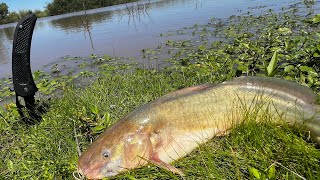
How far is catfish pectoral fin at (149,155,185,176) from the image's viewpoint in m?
2.50

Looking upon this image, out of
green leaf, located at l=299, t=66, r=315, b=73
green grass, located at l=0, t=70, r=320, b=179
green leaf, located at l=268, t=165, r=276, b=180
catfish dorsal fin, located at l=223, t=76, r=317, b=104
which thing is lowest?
green grass, located at l=0, t=70, r=320, b=179

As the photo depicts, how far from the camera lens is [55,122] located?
4176mm

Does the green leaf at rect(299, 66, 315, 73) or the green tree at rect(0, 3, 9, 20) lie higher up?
the green leaf at rect(299, 66, 315, 73)

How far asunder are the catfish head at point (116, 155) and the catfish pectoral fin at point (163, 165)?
6cm

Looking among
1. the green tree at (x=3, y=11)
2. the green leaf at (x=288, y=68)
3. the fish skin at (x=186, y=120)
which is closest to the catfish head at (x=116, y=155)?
the fish skin at (x=186, y=120)

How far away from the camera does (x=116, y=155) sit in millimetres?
2621

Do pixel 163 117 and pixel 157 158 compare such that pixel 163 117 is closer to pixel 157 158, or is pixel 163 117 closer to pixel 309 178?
pixel 157 158

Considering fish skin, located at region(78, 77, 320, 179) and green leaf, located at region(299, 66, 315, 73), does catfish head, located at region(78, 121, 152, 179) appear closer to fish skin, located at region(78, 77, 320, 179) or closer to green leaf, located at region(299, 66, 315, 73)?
fish skin, located at region(78, 77, 320, 179)

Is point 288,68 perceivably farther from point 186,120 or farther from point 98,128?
point 98,128

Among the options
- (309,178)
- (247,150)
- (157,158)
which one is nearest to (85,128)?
(157,158)

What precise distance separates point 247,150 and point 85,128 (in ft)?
6.44

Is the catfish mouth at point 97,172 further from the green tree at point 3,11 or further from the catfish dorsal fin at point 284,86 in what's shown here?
the green tree at point 3,11

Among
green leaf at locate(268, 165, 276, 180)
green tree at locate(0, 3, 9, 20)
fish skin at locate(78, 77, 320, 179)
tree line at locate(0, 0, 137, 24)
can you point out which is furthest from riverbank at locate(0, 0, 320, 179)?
green tree at locate(0, 3, 9, 20)

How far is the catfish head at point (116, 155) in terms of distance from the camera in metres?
2.62
